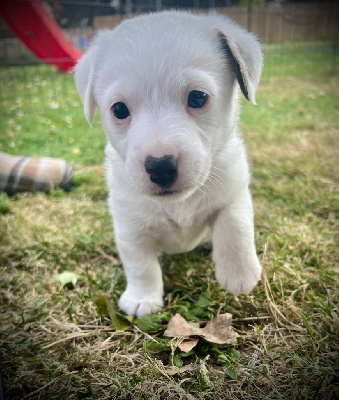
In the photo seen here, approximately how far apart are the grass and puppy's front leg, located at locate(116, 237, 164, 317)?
10 centimetres

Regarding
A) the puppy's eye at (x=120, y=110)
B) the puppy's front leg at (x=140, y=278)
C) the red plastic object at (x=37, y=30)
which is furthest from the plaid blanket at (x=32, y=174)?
the puppy's eye at (x=120, y=110)

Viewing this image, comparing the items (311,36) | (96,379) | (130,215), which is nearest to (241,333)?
(96,379)

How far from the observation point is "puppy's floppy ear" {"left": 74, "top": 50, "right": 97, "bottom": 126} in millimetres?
1990

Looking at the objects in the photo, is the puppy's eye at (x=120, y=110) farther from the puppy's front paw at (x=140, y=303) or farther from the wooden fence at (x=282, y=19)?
the puppy's front paw at (x=140, y=303)

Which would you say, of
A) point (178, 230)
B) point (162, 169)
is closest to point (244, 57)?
point (162, 169)

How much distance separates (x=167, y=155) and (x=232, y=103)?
62 cm

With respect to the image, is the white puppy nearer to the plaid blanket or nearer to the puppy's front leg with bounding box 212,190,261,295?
the puppy's front leg with bounding box 212,190,261,295

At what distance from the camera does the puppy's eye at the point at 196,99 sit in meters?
1.74

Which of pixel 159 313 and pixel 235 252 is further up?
pixel 235 252

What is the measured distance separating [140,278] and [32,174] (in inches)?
75.1

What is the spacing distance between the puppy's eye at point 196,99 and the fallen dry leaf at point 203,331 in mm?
1008

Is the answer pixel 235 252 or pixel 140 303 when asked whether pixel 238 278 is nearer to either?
pixel 235 252

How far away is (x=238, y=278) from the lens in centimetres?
201

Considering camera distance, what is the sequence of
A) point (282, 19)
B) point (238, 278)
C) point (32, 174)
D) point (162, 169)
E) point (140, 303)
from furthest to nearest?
1. point (32, 174)
2. point (282, 19)
3. point (140, 303)
4. point (238, 278)
5. point (162, 169)
